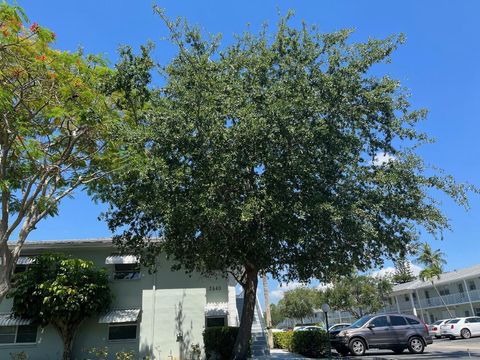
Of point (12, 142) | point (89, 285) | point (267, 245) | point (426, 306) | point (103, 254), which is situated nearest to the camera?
point (12, 142)

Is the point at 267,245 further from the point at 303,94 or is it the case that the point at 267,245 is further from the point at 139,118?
the point at 139,118

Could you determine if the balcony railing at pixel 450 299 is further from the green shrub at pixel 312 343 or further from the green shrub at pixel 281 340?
the green shrub at pixel 312 343

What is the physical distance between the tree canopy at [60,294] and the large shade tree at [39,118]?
4.88m

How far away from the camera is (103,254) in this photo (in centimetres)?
2208

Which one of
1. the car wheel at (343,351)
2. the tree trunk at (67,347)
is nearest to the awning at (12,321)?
the tree trunk at (67,347)

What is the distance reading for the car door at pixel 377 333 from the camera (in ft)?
64.1

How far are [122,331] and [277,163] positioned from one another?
1285cm

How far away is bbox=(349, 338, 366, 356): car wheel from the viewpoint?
19.2 m

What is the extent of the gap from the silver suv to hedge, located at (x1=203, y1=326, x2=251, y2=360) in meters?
4.92

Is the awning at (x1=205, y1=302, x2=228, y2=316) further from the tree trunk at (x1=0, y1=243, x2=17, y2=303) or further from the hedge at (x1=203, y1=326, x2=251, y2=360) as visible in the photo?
the tree trunk at (x1=0, y1=243, x2=17, y2=303)

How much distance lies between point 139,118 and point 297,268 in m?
7.65

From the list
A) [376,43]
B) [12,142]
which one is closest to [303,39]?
[376,43]

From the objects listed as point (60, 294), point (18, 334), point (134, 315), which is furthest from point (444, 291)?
point (18, 334)

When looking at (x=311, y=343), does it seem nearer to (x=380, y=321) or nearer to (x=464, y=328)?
(x=380, y=321)
